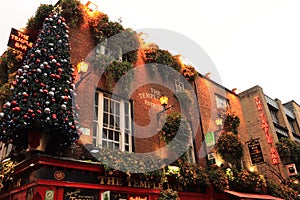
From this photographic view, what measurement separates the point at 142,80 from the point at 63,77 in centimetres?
513

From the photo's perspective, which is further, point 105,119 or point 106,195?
point 105,119

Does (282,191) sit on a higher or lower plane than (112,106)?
lower

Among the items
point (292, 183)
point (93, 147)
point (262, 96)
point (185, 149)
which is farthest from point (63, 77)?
point (262, 96)

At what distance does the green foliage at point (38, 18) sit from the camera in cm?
1033

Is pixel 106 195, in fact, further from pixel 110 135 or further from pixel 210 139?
pixel 210 139

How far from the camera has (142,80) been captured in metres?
12.6

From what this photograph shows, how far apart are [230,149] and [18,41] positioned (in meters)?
11.1

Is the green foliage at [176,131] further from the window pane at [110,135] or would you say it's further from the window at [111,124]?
the window pane at [110,135]

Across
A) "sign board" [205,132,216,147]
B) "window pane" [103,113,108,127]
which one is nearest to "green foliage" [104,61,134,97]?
"window pane" [103,113,108,127]

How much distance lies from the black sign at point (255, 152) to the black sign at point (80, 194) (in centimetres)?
1133

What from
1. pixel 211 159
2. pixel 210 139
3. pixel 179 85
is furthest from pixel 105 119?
pixel 179 85

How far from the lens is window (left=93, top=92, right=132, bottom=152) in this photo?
31.4ft

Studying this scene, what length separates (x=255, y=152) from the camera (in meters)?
16.0

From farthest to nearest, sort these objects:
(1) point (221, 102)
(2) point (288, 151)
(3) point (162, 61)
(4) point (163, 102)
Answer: (2) point (288, 151), (1) point (221, 102), (3) point (162, 61), (4) point (163, 102)
